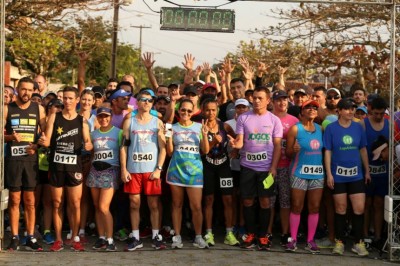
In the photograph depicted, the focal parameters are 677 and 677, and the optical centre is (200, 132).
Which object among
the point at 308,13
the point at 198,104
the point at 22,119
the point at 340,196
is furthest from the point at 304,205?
the point at 308,13

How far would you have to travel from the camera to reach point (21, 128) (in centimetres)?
878

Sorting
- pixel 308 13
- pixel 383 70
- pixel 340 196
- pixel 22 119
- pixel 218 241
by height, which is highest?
pixel 308 13

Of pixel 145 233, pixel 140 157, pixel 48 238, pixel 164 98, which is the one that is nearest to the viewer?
pixel 140 157

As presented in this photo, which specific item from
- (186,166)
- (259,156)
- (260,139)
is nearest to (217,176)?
(186,166)

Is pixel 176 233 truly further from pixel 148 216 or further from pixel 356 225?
pixel 356 225

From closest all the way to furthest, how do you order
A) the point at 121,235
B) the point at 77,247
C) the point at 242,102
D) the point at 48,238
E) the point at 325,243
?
the point at 77,247
the point at 48,238
the point at 325,243
the point at 242,102
the point at 121,235

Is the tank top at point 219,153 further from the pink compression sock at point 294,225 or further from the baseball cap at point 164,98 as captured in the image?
the pink compression sock at point 294,225

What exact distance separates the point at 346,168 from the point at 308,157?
1.69 ft

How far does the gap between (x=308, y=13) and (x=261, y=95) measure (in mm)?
8078

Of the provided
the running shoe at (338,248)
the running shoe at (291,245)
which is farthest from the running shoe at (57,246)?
the running shoe at (338,248)

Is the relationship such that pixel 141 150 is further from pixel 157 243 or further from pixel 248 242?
pixel 248 242

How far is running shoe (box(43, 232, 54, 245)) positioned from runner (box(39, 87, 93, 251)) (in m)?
0.32

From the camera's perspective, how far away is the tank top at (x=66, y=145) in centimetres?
879

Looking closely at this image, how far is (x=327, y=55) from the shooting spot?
1822 cm
